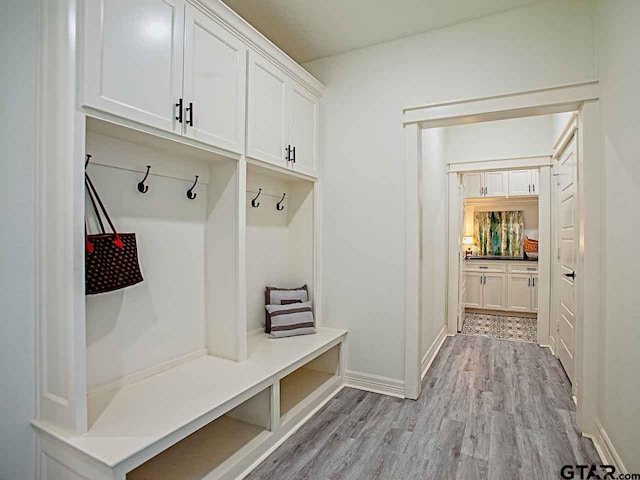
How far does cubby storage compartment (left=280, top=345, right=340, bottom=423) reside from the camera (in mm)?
2479

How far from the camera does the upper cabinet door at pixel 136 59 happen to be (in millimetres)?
1448

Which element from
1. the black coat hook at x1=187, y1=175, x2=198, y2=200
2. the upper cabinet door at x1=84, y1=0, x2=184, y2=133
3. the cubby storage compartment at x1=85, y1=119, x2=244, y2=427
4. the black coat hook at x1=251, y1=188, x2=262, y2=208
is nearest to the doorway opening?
the black coat hook at x1=251, y1=188, x2=262, y2=208

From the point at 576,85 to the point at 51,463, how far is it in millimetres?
3380

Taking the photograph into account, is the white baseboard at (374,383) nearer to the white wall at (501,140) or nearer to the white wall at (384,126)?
the white wall at (384,126)

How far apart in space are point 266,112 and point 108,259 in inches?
53.0

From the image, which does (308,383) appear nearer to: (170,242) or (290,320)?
(290,320)

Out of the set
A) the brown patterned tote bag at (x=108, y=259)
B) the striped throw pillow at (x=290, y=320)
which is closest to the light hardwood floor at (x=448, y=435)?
the striped throw pillow at (x=290, y=320)

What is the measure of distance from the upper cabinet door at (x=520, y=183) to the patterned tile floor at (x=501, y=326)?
189cm

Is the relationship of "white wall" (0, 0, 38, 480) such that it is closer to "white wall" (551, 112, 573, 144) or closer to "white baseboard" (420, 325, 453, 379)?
"white baseboard" (420, 325, 453, 379)

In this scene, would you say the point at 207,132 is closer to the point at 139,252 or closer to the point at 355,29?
the point at 139,252

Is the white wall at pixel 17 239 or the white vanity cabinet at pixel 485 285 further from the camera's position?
the white vanity cabinet at pixel 485 285

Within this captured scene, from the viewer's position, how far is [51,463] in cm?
148

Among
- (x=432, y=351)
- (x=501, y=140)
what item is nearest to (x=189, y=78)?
(x=432, y=351)

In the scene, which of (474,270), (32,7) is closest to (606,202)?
(32,7)
